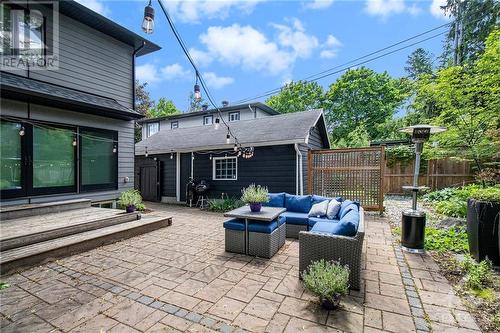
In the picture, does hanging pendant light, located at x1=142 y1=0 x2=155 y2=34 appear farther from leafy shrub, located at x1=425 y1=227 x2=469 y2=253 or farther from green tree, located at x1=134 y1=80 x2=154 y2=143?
green tree, located at x1=134 y1=80 x2=154 y2=143

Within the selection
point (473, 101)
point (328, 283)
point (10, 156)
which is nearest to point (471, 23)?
point (473, 101)

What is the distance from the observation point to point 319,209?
4.80 m

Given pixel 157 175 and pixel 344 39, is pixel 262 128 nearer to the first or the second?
pixel 157 175

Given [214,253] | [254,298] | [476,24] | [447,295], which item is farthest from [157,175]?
[476,24]

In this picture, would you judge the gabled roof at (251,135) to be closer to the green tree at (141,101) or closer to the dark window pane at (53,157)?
the dark window pane at (53,157)

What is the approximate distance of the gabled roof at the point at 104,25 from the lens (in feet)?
19.0

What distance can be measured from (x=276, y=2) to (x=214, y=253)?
6.04 metres

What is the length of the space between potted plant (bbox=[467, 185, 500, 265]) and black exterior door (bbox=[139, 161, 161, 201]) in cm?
1068

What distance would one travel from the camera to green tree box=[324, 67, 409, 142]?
70.2 feet

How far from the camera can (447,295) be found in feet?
9.14

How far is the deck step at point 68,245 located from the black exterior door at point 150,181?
557 centimetres

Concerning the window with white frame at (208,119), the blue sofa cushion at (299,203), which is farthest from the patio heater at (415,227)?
the window with white frame at (208,119)

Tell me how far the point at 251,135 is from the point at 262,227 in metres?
5.64

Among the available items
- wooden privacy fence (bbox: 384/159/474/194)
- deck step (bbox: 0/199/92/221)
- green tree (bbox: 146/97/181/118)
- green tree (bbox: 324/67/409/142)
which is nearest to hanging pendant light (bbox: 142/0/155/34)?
deck step (bbox: 0/199/92/221)
